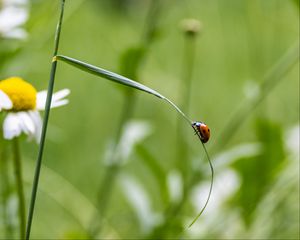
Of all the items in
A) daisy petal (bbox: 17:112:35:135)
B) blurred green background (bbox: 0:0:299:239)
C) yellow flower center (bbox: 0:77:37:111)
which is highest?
yellow flower center (bbox: 0:77:37:111)

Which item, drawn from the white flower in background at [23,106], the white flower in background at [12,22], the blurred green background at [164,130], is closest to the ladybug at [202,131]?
the white flower in background at [23,106]

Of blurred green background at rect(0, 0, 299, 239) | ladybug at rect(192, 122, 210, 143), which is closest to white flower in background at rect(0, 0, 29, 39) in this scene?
blurred green background at rect(0, 0, 299, 239)

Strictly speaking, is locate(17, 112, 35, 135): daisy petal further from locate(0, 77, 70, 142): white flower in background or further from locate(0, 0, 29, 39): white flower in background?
locate(0, 0, 29, 39): white flower in background

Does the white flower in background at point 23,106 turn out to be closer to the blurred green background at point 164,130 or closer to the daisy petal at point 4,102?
the daisy petal at point 4,102

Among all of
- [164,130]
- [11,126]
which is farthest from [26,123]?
[164,130]

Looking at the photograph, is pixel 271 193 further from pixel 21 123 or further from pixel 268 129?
pixel 21 123

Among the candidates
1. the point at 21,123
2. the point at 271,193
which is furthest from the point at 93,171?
the point at 21,123
